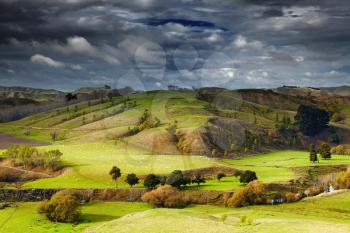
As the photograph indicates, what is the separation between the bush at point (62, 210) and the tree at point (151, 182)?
27151mm

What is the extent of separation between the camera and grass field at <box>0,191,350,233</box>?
7262cm

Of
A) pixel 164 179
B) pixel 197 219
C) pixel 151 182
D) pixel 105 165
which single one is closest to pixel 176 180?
pixel 164 179

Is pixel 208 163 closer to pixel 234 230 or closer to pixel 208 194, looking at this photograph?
pixel 208 194

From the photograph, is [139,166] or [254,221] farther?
[139,166]

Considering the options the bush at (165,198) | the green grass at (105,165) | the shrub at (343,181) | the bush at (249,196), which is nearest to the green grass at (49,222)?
the bush at (165,198)

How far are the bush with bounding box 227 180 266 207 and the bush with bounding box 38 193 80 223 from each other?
1582 inches

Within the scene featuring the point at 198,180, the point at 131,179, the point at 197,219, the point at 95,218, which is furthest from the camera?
the point at 198,180

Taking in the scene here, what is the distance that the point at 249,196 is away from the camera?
411 feet

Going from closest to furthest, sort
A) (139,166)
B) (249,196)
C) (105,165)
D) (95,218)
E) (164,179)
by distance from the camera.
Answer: (95,218) → (249,196) → (164,179) → (105,165) → (139,166)

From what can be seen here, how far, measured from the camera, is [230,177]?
15875 centimetres

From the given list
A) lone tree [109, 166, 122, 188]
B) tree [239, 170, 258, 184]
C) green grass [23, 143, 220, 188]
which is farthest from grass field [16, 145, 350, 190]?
tree [239, 170, 258, 184]

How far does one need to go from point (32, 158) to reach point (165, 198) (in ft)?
198

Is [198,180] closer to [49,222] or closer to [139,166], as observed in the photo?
[139,166]

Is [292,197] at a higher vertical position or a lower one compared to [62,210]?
higher
